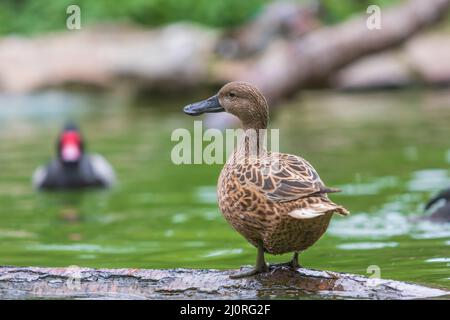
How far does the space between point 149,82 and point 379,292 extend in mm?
16613

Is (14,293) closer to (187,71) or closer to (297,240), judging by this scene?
(297,240)

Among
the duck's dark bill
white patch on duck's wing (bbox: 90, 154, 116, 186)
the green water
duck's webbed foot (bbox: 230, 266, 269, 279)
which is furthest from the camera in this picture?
white patch on duck's wing (bbox: 90, 154, 116, 186)

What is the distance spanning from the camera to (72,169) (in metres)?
13.5

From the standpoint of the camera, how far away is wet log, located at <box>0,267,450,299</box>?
596 centimetres

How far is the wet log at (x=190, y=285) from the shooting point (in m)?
5.96

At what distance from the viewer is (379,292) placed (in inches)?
233

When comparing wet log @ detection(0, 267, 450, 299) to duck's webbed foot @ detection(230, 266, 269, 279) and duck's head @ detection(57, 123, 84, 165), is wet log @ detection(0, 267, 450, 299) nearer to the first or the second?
duck's webbed foot @ detection(230, 266, 269, 279)

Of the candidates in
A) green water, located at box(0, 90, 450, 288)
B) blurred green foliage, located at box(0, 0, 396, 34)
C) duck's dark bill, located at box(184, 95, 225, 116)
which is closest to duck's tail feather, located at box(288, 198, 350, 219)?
duck's dark bill, located at box(184, 95, 225, 116)

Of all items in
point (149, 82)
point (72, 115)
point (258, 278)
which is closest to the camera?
point (258, 278)

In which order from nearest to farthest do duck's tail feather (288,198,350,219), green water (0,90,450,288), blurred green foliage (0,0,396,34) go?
duck's tail feather (288,198,350,219) → green water (0,90,450,288) → blurred green foliage (0,0,396,34)

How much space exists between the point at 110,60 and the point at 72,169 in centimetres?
929
